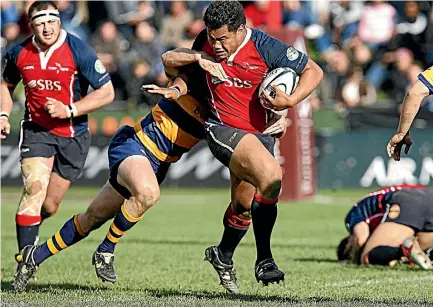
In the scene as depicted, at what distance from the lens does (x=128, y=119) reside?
1956cm

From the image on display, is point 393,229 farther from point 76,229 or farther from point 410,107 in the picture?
point 76,229

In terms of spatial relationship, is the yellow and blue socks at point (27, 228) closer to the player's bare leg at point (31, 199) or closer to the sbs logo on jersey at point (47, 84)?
the player's bare leg at point (31, 199)

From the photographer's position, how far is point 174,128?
8.17 metres

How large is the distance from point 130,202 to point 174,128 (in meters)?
0.77

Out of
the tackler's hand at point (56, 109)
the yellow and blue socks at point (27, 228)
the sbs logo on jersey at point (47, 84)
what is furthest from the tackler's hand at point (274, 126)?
the yellow and blue socks at point (27, 228)

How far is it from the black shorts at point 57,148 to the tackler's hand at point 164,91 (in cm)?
204

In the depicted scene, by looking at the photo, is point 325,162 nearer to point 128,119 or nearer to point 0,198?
point 128,119

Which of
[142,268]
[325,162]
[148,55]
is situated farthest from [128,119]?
[142,268]

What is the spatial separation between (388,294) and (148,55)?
1376 centimetres

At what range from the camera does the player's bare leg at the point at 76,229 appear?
8.13 m

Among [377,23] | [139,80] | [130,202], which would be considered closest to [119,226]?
[130,202]

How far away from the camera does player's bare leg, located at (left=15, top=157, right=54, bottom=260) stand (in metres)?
9.12

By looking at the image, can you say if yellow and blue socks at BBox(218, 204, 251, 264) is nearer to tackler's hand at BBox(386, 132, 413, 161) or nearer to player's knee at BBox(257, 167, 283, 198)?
player's knee at BBox(257, 167, 283, 198)

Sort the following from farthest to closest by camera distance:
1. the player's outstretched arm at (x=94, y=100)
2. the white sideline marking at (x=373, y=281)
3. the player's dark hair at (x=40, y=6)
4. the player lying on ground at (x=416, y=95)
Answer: the player's outstretched arm at (x=94, y=100) < the player's dark hair at (x=40, y=6) < the white sideline marking at (x=373, y=281) < the player lying on ground at (x=416, y=95)
